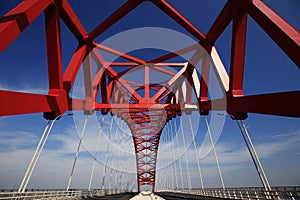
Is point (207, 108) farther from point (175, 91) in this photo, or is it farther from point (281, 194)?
point (175, 91)

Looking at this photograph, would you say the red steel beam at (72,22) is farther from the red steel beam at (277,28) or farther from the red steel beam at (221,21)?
the red steel beam at (277,28)

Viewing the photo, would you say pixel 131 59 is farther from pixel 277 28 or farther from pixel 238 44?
pixel 277 28

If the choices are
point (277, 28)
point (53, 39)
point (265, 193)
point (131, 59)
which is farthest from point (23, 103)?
point (131, 59)

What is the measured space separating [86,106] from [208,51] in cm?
1064

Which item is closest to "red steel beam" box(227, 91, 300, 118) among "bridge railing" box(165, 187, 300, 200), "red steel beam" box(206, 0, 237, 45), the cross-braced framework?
the cross-braced framework

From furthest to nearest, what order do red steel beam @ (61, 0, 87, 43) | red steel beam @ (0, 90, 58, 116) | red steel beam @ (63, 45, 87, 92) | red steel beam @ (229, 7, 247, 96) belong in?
red steel beam @ (63, 45, 87, 92) < red steel beam @ (61, 0, 87, 43) < red steel beam @ (229, 7, 247, 96) < red steel beam @ (0, 90, 58, 116)

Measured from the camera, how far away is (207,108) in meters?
17.7

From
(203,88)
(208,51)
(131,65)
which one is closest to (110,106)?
(131,65)

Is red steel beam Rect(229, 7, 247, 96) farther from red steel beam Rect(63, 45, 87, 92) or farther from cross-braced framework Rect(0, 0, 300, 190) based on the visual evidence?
red steel beam Rect(63, 45, 87, 92)

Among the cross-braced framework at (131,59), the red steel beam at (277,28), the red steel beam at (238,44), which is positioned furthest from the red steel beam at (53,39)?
the red steel beam at (277,28)

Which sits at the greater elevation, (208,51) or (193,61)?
(193,61)

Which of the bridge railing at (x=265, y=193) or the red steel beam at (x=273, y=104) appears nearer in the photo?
the red steel beam at (x=273, y=104)

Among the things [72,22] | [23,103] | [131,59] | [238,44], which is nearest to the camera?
[23,103]

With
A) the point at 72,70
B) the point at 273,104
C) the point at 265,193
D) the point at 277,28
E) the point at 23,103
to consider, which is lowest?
the point at 265,193
